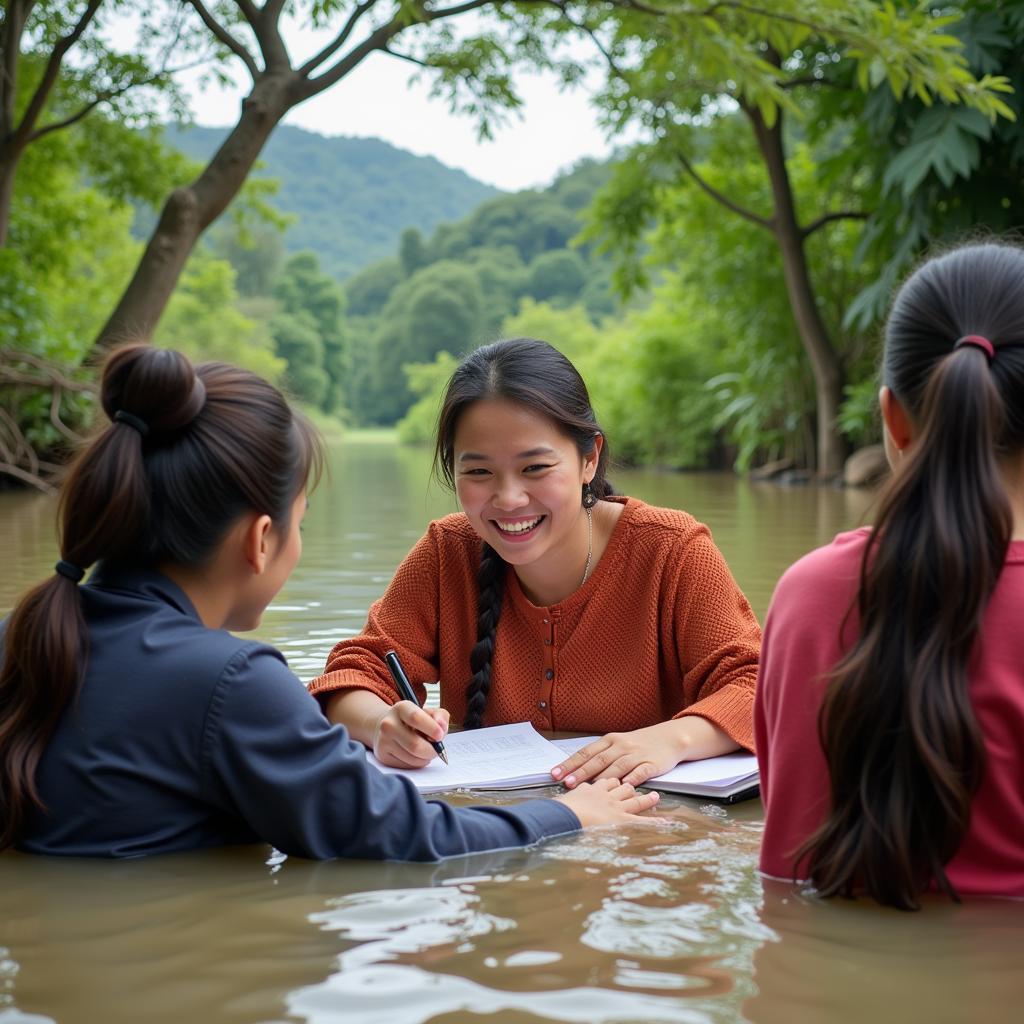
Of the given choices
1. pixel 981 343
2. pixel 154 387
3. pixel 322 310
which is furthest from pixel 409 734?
pixel 322 310

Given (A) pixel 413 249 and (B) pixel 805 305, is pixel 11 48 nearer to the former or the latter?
(B) pixel 805 305

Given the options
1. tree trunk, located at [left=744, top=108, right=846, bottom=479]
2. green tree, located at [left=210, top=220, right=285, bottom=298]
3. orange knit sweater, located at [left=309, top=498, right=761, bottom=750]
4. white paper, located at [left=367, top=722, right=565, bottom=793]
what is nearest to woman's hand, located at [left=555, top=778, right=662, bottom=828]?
white paper, located at [left=367, top=722, right=565, bottom=793]

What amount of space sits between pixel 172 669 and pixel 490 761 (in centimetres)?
97

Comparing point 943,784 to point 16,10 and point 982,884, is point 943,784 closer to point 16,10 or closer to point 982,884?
point 982,884

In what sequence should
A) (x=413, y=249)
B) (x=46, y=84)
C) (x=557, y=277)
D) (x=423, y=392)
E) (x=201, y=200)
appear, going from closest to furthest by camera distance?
(x=201, y=200) → (x=46, y=84) → (x=423, y=392) → (x=557, y=277) → (x=413, y=249)

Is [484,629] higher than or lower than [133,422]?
lower

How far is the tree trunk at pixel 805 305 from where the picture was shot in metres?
15.1

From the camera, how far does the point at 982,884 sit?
6.79 feet

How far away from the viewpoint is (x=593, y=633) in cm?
337

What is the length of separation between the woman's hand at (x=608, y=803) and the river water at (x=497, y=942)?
0.05 m

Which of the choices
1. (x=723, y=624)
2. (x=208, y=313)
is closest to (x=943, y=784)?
(x=723, y=624)

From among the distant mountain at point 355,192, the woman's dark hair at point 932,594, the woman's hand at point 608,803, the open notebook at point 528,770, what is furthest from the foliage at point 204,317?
the distant mountain at point 355,192

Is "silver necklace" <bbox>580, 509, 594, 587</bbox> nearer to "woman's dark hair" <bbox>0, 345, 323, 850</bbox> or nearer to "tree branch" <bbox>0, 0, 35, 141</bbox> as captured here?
"woman's dark hair" <bbox>0, 345, 323, 850</bbox>

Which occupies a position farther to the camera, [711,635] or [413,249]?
[413,249]
